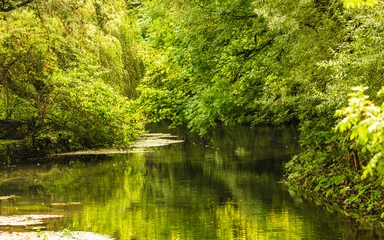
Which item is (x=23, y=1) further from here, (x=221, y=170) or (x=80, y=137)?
(x=80, y=137)

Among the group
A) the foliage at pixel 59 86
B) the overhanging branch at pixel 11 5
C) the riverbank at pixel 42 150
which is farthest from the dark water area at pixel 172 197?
the overhanging branch at pixel 11 5

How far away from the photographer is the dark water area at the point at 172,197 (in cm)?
1556

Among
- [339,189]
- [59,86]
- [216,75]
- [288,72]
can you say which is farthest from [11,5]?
[339,189]

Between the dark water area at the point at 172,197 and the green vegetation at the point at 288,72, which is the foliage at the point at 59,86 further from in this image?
the green vegetation at the point at 288,72

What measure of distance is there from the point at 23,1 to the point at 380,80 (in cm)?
1230

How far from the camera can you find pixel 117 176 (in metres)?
26.1

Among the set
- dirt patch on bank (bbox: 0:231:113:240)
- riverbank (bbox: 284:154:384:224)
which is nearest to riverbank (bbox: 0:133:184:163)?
riverbank (bbox: 284:154:384:224)

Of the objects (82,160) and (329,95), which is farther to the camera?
(82,160)

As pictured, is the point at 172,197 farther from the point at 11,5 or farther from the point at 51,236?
the point at 11,5

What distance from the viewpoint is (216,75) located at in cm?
2417

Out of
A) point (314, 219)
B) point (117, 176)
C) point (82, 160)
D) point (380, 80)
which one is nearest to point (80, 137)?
point (82, 160)

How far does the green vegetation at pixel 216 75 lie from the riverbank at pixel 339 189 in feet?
0.15

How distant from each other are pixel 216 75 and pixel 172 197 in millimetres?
5134

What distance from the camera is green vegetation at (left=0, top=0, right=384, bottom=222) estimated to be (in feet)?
50.2
